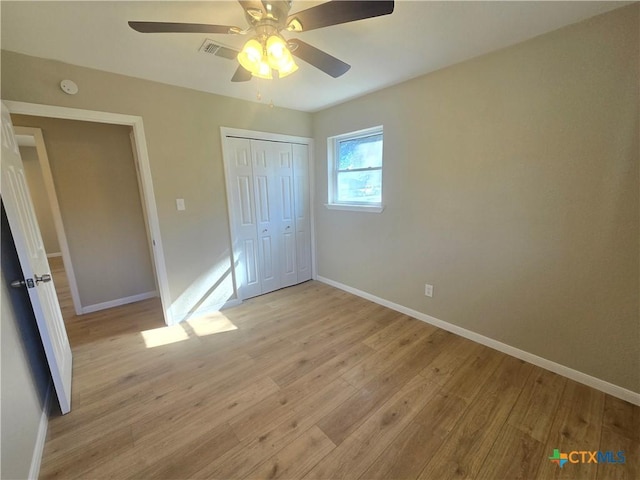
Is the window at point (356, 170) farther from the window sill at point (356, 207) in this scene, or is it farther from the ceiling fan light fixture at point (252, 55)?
the ceiling fan light fixture at point (252, 55)

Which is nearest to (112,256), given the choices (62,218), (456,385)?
(62,218)

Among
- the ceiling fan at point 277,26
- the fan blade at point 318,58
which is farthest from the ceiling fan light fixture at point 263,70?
the fan blade at point 318,58

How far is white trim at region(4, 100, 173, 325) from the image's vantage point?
1923mm

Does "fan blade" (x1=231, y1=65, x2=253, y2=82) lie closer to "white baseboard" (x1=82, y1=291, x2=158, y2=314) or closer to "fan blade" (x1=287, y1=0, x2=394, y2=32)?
"fan blade" (x1=287, y1=0, x2=394, y2=32)

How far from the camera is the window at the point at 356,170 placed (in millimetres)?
2971

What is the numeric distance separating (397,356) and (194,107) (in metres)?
3.03

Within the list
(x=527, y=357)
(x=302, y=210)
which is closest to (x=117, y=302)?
(x=302, y=210)

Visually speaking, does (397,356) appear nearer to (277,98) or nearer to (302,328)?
(302,328)

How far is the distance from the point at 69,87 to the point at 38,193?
532 centimetres

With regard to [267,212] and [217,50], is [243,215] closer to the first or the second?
[267,212]

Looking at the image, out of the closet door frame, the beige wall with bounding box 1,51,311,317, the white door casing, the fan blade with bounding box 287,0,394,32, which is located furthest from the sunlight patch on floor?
the fan blade with bounding box 287,0,394,32

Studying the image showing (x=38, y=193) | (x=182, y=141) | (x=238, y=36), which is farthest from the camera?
(x=38, y=193)

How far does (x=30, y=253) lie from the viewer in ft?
5.20

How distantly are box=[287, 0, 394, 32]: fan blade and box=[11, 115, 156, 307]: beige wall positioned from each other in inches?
114
